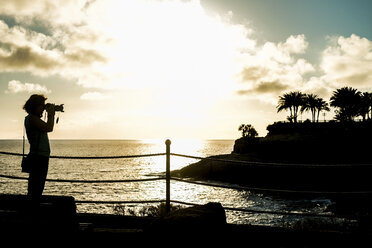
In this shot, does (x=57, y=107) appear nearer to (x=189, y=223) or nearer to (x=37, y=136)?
(x=37, y=136)

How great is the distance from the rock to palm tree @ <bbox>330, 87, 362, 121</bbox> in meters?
78.6

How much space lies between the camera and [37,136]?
14.7 feet

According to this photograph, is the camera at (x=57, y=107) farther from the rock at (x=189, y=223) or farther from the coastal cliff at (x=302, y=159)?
the coastal cliff at (x=302, y=159)

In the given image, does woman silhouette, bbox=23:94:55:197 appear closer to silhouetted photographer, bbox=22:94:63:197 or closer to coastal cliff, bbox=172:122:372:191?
silhouetted photographer, bbox=22:94:63:197

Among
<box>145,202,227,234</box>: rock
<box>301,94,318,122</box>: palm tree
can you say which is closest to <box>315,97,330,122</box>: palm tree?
<box>301,94,318,122</box>: palm tree

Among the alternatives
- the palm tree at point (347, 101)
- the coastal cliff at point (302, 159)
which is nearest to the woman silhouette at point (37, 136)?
the coastal cliff at point (302, 159)

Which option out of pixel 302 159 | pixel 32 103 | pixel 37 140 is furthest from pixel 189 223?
pixel 302 159

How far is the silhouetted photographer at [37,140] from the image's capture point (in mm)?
4387

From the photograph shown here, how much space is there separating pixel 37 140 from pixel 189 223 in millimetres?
2581

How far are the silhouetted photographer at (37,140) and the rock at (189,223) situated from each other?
1.84 m

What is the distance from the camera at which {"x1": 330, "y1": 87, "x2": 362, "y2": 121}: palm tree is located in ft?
236

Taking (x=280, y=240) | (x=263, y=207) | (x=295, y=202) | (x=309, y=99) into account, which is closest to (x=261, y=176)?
(x=295, y=202)

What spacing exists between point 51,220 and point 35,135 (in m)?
1.31

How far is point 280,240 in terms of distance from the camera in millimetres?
4965
